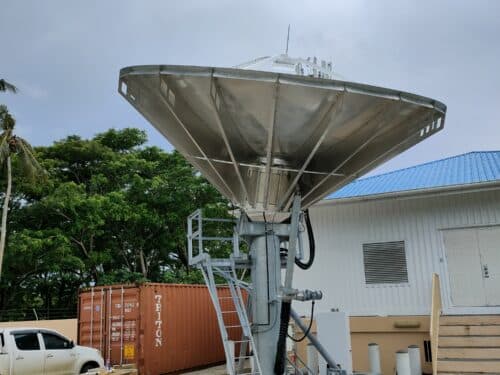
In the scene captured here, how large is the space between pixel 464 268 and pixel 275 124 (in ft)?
28.3

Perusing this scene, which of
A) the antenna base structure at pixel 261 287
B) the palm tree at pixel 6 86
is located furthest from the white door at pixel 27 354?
the palm tree at pixel 6 86

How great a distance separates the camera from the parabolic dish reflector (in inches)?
268

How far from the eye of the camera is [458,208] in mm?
13180

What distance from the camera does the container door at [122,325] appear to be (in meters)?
13.4

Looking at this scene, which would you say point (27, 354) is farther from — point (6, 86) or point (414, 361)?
point (6, 86)

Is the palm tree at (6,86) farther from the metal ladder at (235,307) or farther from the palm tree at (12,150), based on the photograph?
the metal ladder at (235,307)

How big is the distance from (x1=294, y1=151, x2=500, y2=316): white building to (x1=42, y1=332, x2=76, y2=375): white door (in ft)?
23.0

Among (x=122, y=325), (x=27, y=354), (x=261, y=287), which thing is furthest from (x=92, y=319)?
(x=261, y=287)

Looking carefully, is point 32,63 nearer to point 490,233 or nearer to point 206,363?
point 206,363

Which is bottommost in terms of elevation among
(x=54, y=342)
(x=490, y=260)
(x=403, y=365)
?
(x=403, y=365)

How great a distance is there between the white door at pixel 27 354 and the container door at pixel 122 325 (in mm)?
2456

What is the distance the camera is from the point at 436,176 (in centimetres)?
1459

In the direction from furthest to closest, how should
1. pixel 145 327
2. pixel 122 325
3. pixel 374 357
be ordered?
pixel 122 325, pixel 145 327, pixel 374 357

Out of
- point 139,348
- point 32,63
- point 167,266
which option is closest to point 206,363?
point 139,348
